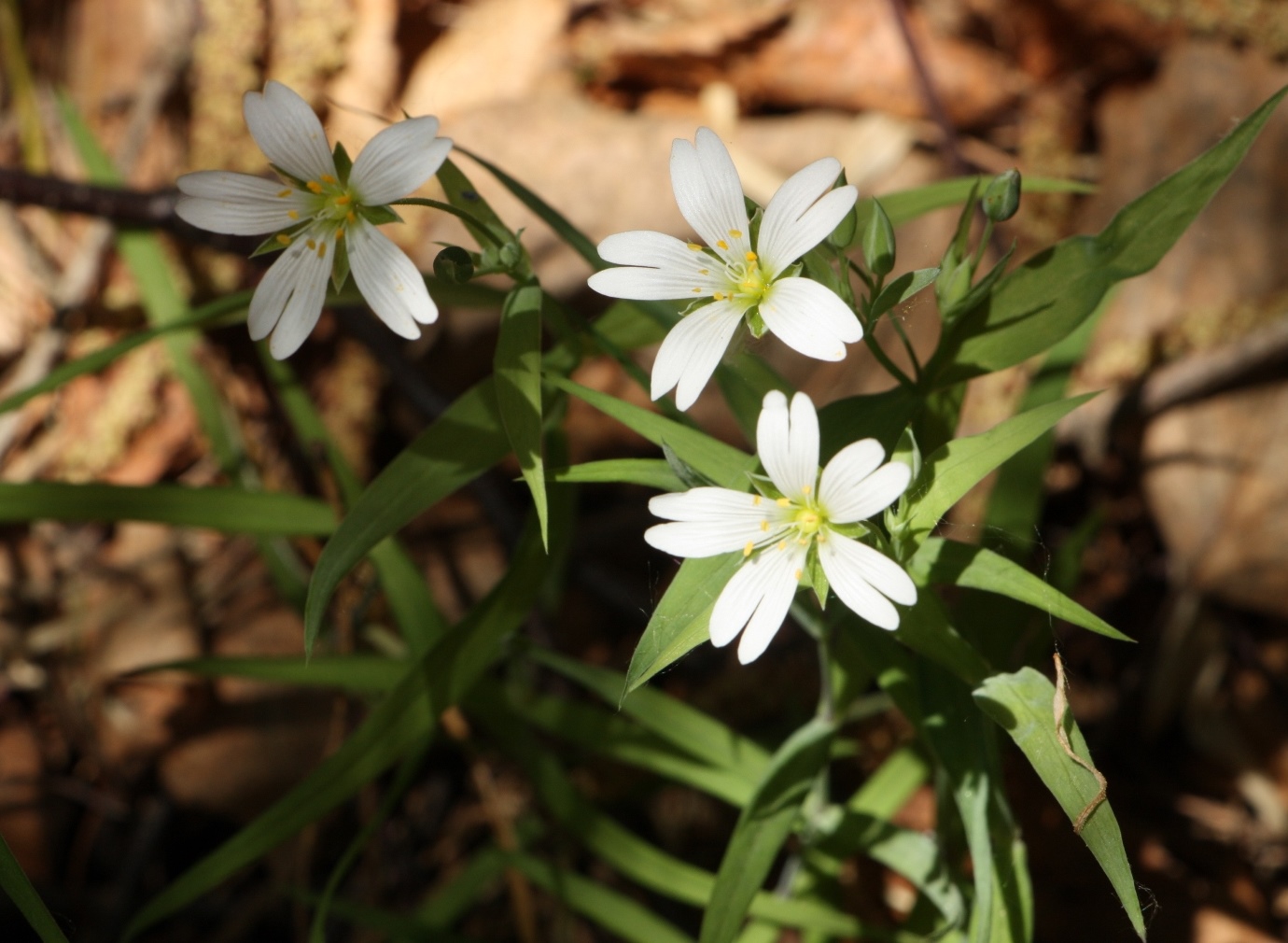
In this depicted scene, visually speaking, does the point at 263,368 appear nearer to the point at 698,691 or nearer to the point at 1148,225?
the point at 698,691

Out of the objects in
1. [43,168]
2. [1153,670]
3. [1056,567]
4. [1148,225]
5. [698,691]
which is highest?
[43,168]

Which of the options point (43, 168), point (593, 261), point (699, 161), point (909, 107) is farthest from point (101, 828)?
point (909, 107)

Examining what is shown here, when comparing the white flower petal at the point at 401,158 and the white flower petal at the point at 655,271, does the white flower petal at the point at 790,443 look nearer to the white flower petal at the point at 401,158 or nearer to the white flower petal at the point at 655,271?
the white flower petal at the point at 655,271

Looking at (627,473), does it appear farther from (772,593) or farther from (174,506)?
(174,506)

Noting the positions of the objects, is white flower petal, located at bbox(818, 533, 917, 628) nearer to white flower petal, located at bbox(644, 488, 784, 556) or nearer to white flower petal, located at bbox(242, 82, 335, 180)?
white flower petal, located at bbox(644, 488, 784, 556)

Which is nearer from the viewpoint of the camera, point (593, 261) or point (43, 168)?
point (593, 261)

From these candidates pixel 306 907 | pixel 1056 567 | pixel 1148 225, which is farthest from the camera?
pixel 306 907
